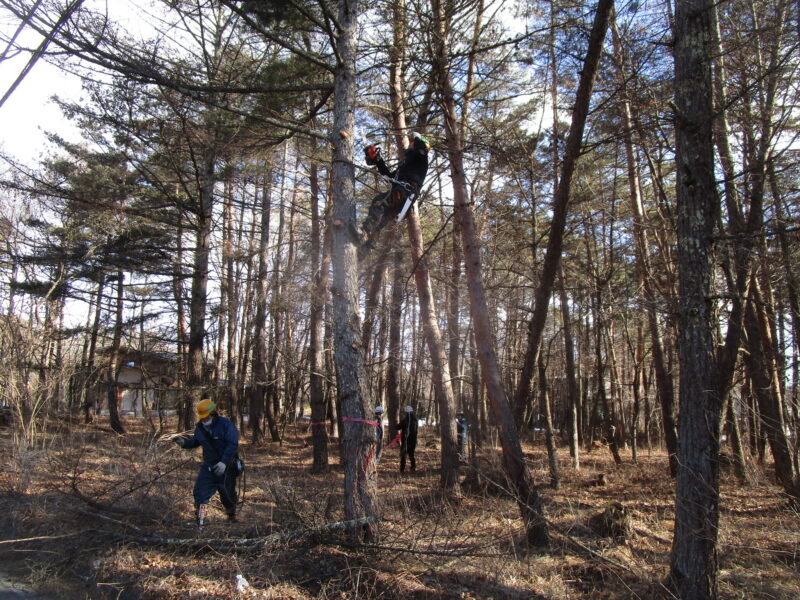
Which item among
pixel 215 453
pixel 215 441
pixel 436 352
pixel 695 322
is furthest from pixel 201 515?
pixel 695 322

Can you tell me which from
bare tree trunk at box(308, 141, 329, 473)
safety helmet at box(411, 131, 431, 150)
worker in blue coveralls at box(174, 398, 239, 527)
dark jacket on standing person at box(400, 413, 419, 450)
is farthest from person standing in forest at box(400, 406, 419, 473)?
safety helmet at box(411, 131, 431, 150)

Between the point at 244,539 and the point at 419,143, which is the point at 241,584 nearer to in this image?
the point at 244,539

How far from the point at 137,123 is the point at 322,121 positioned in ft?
14.8

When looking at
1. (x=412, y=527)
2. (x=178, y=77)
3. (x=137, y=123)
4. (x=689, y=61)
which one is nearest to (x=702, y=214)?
(x=689, y=61)

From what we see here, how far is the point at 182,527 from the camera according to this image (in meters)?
5.49

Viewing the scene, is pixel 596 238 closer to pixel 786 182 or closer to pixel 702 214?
pixel 786 182

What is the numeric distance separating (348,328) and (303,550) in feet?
7.42

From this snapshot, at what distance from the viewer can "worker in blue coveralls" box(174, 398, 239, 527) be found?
5.90 m

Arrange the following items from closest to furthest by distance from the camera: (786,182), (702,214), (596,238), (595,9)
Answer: (702,214) → (595,9) → (786,182) → (596,238)

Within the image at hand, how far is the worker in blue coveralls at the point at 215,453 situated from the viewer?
590cm

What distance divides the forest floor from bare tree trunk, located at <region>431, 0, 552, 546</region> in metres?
0.40

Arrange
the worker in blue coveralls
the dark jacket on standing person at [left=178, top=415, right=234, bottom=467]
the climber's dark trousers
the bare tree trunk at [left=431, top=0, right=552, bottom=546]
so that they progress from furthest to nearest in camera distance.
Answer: the climber's dark trousers
the bare tree trunk at [left=431, top=0, right=552, bottom=546]
the dark jacket on standing person at [left=178, top=415, right=234, bottom=467]
the worker in blue coveralls

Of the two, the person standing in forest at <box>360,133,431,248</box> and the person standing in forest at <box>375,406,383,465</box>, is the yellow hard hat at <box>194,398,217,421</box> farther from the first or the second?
the person standing in forest at <box>360,133,431,248</box>

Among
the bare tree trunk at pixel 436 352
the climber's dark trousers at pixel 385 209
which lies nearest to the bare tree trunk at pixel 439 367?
the bare tree trunk at pixel 436 352
